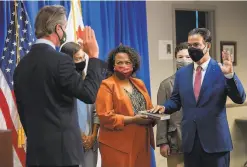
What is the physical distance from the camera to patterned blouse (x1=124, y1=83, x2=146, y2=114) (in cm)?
257

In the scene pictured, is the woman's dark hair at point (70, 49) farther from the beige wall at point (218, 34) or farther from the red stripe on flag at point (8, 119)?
the beige wall at point (218, 34)

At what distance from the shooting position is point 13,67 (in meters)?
3.25

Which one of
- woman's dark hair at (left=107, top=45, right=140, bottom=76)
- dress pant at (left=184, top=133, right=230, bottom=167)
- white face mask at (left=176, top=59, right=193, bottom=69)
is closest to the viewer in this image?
dress pant at (left=184, top=133, right=230, bottom=167)

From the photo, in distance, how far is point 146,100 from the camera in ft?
8.64

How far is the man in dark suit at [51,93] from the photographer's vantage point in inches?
64.3

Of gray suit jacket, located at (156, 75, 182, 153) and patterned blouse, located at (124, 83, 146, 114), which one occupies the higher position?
patterned blouse, located at (124, 83, 146, 114)

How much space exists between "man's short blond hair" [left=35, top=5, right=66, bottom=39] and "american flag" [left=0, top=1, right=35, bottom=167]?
1.65 m

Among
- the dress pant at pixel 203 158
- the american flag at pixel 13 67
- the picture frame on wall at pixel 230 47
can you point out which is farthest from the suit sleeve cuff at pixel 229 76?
the picture frame on wall at pixel 230 47

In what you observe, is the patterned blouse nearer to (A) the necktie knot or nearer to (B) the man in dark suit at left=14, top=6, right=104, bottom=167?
(A) the necktie knot

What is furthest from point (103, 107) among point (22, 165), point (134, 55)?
point (22, 165)

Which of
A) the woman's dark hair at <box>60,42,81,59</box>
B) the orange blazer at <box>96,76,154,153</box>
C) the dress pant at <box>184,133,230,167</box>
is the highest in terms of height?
the woman's dark hair at <box>60,42,81,59</box>

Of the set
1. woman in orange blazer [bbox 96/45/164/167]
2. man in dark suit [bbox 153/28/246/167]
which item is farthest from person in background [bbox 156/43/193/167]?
man in dark suit [bbox 153/28/246/167]

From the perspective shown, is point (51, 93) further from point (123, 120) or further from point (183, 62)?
point (183, 62)

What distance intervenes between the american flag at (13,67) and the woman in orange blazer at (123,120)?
3.24 feet
